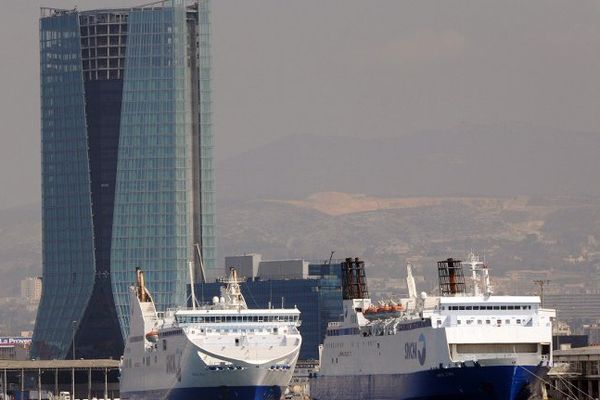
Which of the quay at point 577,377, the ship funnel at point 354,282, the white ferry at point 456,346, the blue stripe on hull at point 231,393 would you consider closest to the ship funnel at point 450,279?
the white ferry at point 456,346

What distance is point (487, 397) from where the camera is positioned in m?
144

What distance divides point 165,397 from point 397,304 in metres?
24.0

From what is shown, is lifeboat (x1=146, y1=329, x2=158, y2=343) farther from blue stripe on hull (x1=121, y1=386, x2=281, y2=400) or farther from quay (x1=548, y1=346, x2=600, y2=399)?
quay (x1=548, y1=346, x2=600, y2=399)

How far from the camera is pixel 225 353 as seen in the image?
163625 millimetres

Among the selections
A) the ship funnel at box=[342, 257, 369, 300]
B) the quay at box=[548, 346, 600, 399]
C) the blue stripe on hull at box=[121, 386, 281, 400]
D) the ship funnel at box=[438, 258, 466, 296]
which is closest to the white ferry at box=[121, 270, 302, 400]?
the blue stripe on hull at box=[121, 386, 281, 400]

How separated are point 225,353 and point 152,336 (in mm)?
19854

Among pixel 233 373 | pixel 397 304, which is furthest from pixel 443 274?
pixel 233 373

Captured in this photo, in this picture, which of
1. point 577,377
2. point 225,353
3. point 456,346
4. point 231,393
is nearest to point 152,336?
point 225,353

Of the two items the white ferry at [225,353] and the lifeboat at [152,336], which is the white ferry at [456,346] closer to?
the white ferry at [225,353]

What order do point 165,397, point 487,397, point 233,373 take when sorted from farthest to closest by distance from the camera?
point 165,397 → point 233,373 → point 487,397

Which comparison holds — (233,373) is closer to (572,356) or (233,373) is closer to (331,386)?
(331,386)

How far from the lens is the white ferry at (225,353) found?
162125 millimetres

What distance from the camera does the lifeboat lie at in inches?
7116

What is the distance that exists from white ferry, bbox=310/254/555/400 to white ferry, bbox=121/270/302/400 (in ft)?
26.9
